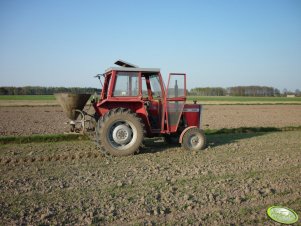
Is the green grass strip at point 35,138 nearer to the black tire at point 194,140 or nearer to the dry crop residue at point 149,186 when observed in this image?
the dry crop residue at point 149,186

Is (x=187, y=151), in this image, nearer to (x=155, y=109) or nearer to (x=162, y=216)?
(x=155, y=109)

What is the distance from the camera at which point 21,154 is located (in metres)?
8.52

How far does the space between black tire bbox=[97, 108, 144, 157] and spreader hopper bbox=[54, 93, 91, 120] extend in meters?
0.89

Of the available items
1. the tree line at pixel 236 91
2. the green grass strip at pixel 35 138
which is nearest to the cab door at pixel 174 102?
the green grass strip at pixel 35 138

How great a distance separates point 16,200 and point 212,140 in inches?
295

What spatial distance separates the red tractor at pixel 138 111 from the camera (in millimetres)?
8195

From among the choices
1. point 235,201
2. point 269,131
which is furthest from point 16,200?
point 269,131

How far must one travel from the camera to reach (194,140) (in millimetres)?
9125

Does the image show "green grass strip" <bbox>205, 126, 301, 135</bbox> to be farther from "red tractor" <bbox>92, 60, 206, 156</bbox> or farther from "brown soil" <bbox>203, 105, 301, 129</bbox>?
"red tractor" <bbox>92, 60, 206, 156</bbox>

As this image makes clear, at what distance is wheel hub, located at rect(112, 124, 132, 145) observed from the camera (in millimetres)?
8258

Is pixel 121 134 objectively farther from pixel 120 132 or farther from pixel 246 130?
pixel 246 130

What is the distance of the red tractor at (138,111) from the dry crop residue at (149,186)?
19.1 inches

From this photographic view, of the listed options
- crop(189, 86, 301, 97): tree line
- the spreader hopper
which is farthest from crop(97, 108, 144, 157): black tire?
crop(189, 86, 301, 97): tree line

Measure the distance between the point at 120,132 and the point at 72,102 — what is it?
154 cm
